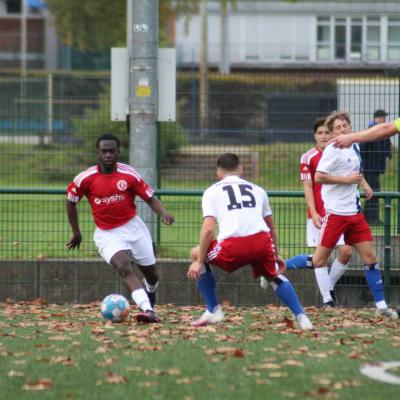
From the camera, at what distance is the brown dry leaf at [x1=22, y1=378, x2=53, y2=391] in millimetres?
7855

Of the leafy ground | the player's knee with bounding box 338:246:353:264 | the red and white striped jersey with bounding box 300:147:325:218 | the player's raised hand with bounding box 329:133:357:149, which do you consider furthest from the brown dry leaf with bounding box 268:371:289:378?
Result: the red and white striped jersey with bounding box 300:147:325:218

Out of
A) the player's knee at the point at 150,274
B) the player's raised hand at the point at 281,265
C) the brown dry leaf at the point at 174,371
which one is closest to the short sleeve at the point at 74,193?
the player's knee at the point at 150,274

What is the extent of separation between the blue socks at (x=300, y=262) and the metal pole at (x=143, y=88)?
1.80 metres

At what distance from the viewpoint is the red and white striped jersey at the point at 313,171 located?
13.1 meters

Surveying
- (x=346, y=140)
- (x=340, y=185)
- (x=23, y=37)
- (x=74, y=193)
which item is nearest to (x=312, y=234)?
(x=340, y=185)

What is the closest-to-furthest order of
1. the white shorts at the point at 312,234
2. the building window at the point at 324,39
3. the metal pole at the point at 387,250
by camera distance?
the white shorts at the point at 312,234 < the metal pole at the point at 387,250 < the building window at the point at 324,39

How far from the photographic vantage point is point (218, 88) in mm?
16641

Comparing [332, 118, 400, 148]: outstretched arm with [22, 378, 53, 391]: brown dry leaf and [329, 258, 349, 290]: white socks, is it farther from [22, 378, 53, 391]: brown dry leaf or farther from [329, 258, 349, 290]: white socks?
[329, 258, 349, 290]: white socks

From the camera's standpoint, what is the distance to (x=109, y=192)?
1168cm

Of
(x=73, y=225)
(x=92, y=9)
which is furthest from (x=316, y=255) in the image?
(x=92, y=9)

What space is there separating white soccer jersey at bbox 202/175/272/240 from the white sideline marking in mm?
2160

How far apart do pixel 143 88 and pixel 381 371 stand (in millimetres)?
6472

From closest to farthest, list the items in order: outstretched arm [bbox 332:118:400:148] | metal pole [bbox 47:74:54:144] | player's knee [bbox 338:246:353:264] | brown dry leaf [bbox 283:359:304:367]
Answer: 1. brown dry leaf [bbox 283:359:304:367]
2. outstretched arm [bbox 332:118:400:148]
3. player's knee [bbox 338:246:353:264]
4. metal pole [bbox 47:74:54:144]

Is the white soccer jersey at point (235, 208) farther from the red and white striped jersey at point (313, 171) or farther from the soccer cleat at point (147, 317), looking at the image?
the red and white striped jersey at point (313, 171)
